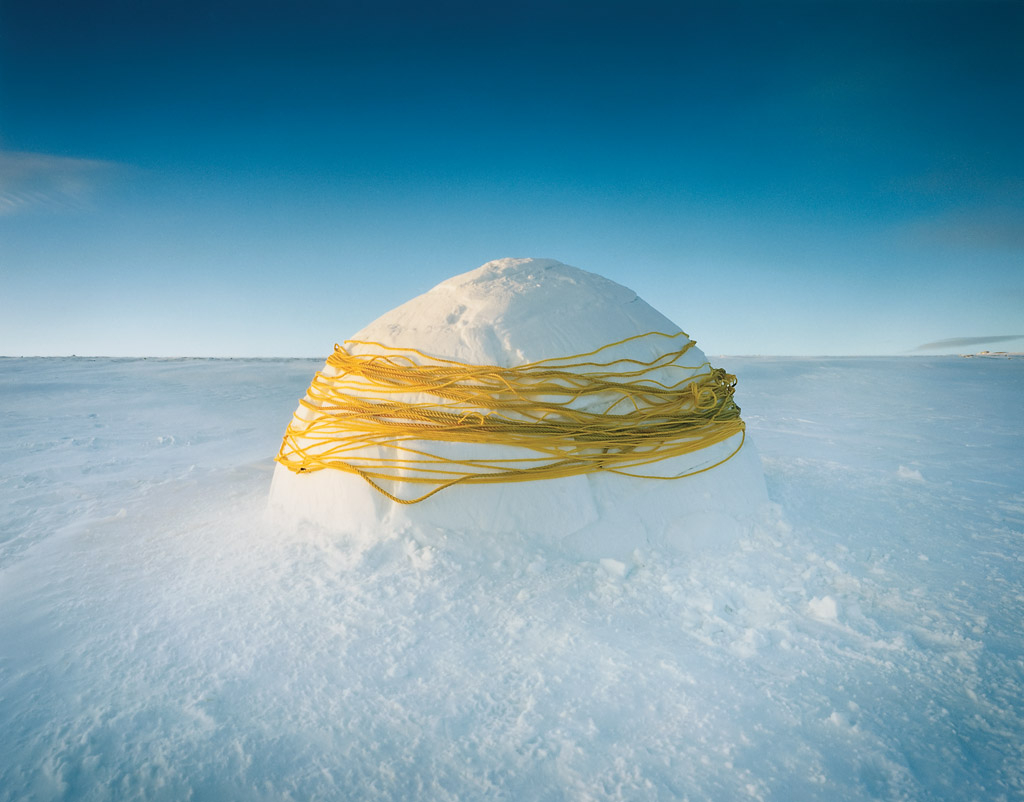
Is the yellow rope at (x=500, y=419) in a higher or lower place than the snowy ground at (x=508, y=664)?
higher

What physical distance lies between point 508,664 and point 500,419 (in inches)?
34.4

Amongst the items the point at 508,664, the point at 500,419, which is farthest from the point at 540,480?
the point at 508,664

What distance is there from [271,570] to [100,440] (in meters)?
4.39

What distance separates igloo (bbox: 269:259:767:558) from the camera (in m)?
2.12

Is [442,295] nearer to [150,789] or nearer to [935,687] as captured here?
[150,789]

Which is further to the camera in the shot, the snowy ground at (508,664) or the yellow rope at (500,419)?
the yellow rope at (500,419)

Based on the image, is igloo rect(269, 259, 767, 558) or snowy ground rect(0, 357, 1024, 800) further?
igloo rect(269, 259, 767, 558)

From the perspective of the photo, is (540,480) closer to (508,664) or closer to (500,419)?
(500,419)

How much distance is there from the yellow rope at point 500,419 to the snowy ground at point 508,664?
1.04ft

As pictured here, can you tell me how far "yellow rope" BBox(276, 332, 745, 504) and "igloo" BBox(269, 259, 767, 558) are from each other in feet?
0.12

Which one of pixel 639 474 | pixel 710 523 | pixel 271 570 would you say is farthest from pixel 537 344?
pixel 271 570

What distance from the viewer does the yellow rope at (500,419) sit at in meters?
2.12

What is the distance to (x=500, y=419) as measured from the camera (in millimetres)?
2121

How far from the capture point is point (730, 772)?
1292 millimetres
